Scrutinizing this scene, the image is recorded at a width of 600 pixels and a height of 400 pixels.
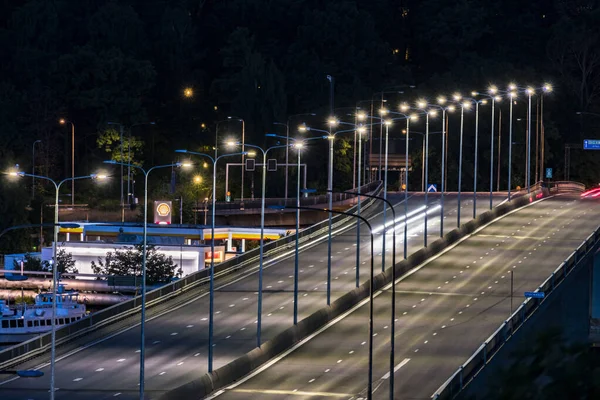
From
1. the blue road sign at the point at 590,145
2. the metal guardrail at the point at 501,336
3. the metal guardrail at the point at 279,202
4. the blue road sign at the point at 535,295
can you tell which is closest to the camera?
the metal guardrail at the point at 501,336

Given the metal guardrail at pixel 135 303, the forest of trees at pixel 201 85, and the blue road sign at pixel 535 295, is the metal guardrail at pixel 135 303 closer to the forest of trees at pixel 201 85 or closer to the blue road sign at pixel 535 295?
the blue road sign at pixel 535 295

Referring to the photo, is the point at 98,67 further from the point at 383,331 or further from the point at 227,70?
the point at 383,331

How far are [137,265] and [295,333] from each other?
2005 inches

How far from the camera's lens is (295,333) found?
213ft

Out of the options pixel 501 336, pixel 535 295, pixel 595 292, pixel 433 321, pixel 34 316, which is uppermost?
pixel 535 295

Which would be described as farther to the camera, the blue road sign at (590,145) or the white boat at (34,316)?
the blue road sign at (590,145)

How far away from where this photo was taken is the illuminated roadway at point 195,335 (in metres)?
55.2

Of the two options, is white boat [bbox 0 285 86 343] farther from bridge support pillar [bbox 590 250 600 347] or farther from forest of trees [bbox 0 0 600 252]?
forest of trees [bbox 0 0 600 252]

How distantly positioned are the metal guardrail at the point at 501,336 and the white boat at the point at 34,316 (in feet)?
113

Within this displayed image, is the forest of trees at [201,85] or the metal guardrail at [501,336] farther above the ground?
the forest of trees at [201,85]

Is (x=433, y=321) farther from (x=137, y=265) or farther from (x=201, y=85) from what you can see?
(x=201, y=85)

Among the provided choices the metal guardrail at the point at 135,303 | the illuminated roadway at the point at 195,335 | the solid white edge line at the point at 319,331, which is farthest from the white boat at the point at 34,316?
the solid white edge line at the point at 319,331

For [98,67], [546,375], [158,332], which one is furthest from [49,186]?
[546,375]

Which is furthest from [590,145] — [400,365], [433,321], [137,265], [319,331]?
[400,365]
